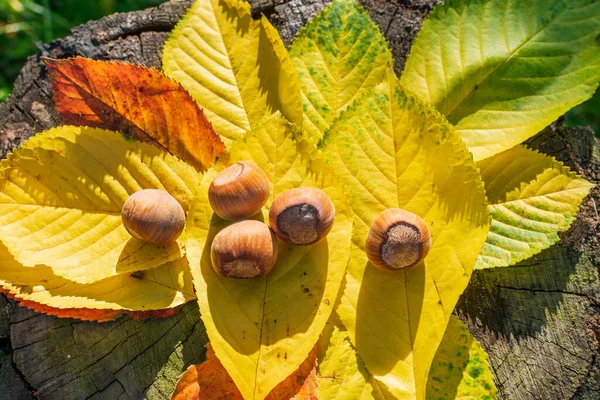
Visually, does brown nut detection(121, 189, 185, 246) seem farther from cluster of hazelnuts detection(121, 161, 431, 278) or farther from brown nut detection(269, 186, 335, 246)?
brown nut detection(269, 186, 335, 246)

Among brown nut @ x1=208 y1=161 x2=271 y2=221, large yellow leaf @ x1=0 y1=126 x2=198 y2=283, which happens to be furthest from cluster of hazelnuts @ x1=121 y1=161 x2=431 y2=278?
large yellow leaf @ x1=0 y1=126 x2=198 y2=283

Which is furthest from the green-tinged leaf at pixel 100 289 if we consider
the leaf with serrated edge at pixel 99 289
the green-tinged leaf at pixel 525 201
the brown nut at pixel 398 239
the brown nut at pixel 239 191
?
the green-tinged leaf at pixel 525 201

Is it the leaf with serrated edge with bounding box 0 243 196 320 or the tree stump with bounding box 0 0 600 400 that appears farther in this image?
the tree stump with bounding box 0 0 600 400

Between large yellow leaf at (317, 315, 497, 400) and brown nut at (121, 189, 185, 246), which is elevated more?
brown nut at (121, 189, 185, 246)

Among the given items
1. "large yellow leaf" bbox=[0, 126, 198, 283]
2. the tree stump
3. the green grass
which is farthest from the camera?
the green grass

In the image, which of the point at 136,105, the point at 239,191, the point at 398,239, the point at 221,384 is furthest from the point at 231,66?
the point at 221,384

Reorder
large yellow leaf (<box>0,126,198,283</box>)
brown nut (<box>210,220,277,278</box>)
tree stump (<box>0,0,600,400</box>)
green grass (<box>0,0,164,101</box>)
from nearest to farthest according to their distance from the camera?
brown nut (<box>210,220,277,278</box>) < large yellow leaf (<box>0,126,198,283</box>) < tree stump (<box>0,0,600,400</box>) < green grass (<box>0,0,164,101</box>)

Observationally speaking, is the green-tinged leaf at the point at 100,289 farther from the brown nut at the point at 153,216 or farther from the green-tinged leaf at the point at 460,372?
the green-tinged leaf at the point at 460,372
